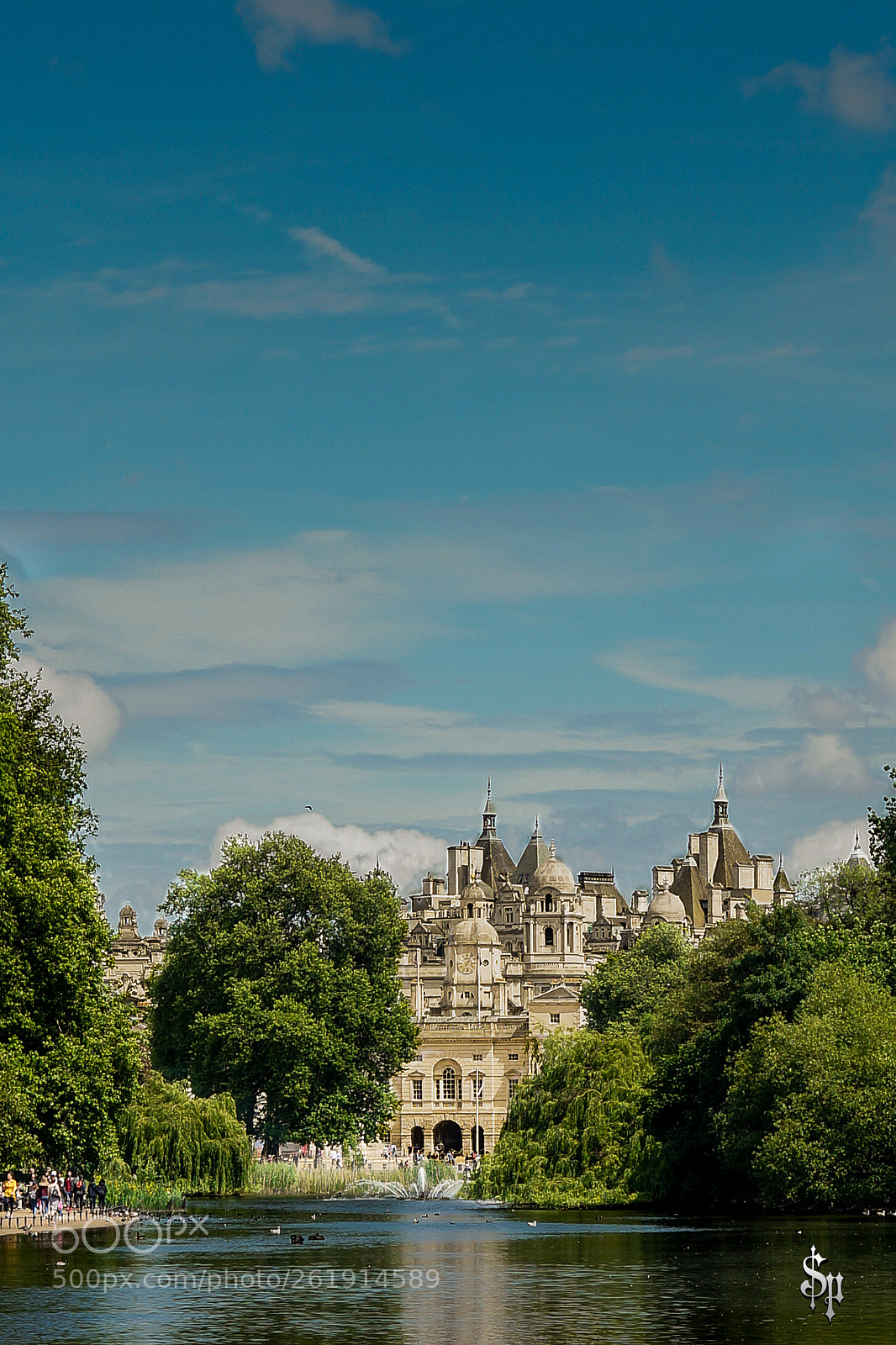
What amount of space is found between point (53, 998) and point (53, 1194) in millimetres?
7671

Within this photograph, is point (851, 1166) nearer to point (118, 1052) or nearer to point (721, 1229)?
point (721, 1229)

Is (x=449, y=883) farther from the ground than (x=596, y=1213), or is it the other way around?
(x=449, y=883)

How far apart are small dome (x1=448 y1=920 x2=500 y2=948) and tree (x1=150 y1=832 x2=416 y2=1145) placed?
54.8 m

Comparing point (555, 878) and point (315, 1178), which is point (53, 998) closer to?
point (315, 1178)

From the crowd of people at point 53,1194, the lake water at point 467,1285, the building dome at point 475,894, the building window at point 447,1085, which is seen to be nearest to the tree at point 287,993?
the crowd of people at point 53,1194

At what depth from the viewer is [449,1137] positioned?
382 feet

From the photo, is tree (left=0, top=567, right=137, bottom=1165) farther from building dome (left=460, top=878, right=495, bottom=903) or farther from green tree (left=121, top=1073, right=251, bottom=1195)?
building dome (left=460, top=878, right=495, bottom=903)

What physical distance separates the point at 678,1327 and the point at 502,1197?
30.6 m

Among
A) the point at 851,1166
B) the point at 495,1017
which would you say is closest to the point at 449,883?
the point at 495,1017

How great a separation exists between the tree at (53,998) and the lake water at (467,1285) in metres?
2.23

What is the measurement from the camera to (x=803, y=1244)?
3491 centimetres

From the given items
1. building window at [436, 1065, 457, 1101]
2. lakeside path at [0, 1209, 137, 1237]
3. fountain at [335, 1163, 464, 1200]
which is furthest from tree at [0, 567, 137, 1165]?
building window at [436, 1065, 457, 1101]

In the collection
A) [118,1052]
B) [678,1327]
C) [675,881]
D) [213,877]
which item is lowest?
[678,1327]

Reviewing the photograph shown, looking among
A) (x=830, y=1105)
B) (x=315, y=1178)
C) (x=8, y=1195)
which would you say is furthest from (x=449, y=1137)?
(x=8, y=1195)
